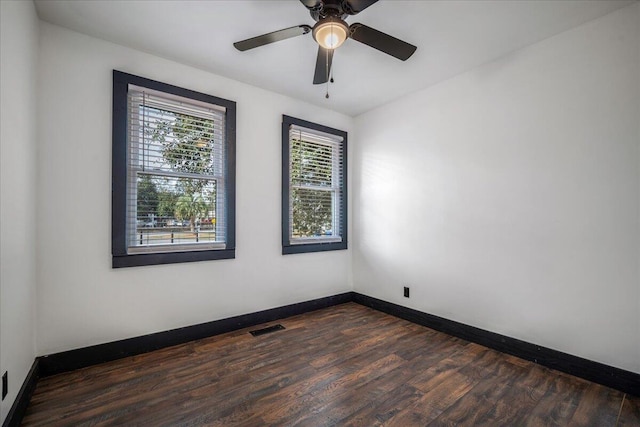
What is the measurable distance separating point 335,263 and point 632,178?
114 inches

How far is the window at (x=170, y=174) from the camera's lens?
2.45 m

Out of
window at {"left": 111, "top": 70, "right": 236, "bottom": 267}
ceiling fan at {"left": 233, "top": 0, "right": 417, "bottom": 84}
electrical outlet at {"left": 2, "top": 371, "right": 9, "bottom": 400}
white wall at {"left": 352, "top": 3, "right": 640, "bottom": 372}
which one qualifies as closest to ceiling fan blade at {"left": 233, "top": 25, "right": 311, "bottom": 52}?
ceiling fan at {"left": 233, "top": 0, "right": 417, "bottom": 84}

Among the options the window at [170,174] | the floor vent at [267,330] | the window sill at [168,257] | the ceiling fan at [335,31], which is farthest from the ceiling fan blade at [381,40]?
the floor vent at [267,330]

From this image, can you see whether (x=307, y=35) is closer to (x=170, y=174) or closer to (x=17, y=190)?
(x=170, y=174)

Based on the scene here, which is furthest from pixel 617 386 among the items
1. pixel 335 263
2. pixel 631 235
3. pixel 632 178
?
pixel 335 263

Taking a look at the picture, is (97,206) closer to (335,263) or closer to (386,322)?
(335,263)

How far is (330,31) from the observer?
1.81 m

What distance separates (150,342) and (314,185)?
2395 mm

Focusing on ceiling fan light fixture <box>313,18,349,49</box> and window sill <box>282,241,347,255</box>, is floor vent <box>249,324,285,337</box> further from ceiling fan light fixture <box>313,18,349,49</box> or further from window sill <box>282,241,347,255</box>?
ceiling fan light fixture <box>313,18,349,49</box>

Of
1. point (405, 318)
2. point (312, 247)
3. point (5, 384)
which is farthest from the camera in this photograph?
point (312, 247)

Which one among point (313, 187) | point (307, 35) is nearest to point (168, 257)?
point (313, 187)

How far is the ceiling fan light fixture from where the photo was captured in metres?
1.78

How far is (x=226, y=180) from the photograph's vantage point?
302 centimetres

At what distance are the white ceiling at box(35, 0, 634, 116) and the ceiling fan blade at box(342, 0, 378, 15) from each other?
13.9 inches
